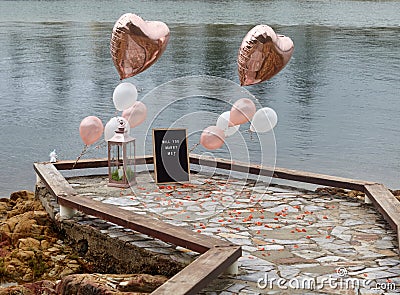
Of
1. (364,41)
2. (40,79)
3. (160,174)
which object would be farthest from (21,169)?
(364,41)

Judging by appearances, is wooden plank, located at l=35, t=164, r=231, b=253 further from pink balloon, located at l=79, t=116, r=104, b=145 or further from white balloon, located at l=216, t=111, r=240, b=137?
white balloon, located at l=216, t=111, r=240, b=137

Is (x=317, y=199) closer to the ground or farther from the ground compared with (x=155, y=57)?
closer to the ground

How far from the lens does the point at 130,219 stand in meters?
5.98

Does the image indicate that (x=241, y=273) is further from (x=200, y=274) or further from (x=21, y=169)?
(x=21, y=169)

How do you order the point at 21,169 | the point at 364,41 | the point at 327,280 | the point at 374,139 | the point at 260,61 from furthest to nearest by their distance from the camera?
the point at 364,41, the point at 374,139, the point at 21,169, the point at 260,61, the point at 327,280

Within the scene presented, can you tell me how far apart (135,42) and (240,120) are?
1.04 m

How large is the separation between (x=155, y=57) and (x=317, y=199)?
1744mm

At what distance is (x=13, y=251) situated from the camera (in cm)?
621

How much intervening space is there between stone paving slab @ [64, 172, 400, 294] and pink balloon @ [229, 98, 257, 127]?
0.58 meters

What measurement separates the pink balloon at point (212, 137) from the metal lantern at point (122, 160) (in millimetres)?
589

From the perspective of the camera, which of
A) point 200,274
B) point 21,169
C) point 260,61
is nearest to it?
point 200,274

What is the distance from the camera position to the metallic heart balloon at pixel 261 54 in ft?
22.7
